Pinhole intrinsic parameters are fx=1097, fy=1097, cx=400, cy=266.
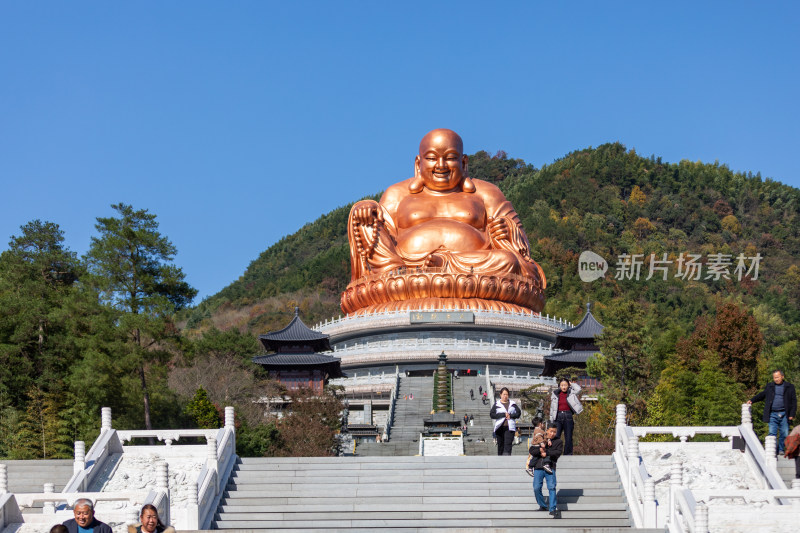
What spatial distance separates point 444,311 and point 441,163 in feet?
Result: 16.5

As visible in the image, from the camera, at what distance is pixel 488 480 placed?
39.7 feet

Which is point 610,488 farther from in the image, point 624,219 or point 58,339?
point 624,219

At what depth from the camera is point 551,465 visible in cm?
1073

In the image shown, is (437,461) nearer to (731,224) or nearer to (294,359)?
(294,359)

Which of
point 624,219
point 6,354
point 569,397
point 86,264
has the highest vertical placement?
point 624,219

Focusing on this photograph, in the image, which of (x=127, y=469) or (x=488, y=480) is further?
(x=127, y=469)

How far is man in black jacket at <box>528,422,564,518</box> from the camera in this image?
10664mm

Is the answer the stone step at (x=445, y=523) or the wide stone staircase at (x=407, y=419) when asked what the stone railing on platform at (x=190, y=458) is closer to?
the stone step at (x=445, y=523)

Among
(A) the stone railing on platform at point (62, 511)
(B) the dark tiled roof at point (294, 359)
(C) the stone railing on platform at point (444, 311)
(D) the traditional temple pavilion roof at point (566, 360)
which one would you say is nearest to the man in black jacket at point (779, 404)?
(A) the stone railing on platform at point (62, 511)

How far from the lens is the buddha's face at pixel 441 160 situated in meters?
32.9

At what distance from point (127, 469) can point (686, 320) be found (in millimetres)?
40333

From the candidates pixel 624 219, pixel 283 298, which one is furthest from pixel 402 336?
pixel 624 219

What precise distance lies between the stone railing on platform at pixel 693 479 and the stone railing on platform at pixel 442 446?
4.95 meters

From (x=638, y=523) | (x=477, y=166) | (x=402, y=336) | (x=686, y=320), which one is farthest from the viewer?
(x=477, y=166)
